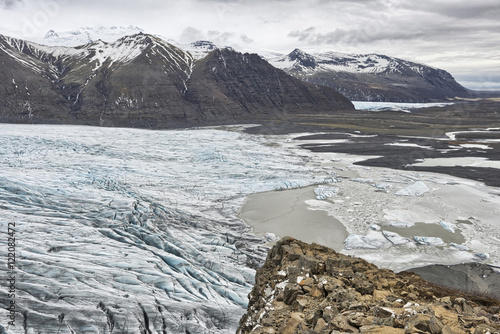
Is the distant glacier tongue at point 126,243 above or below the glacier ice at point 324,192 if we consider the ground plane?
below

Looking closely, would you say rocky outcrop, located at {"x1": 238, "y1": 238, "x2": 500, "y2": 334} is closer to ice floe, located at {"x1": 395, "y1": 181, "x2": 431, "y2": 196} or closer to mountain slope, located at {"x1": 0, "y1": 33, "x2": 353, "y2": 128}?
ice floe, located at {"x1": 395, "y1": 181, "x2": 431, "y2": 196}

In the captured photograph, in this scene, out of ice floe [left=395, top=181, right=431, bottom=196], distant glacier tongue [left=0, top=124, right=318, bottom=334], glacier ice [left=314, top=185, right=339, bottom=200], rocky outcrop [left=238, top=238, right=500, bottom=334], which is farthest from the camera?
ice floe [left=395, top=181, right=431, bottom=196]

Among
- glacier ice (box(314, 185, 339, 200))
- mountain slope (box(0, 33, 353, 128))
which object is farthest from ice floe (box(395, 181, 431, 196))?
mountain slope (box(0, 33, 353, 128))

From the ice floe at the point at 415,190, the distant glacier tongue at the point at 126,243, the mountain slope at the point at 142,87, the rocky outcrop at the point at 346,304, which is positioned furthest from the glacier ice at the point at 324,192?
the mountain slope at the point at 142,87

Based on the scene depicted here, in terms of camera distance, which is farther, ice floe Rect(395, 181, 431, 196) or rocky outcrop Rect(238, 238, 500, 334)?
ice floe Rect(395, 181, 431, 196)

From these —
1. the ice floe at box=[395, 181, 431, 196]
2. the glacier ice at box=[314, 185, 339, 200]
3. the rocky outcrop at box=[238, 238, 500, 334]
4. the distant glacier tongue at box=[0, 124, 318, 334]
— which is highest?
the rocky outcrop at box=[238, 238, 500, 334]

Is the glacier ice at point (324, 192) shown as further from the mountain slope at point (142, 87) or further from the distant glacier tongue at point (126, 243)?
the mountain slope at point (142, 87)

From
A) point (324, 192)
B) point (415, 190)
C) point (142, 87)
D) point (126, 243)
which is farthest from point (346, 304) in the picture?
point (142, 87)

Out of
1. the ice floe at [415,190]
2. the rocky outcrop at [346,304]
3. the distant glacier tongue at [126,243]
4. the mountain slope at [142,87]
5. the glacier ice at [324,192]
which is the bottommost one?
the distant glacier tongue at [126,243]

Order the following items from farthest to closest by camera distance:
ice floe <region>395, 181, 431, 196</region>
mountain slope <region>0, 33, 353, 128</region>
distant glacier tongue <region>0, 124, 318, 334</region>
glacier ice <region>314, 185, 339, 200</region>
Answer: mountain slope <region>0, 33, 353, 128</region>
ice floe <region>395, 181, 431, 196</region>
glacier ice <region>314, 185, 339, 200</region>
distant glacier tongue <region>0, 124, 318, 334</region>
